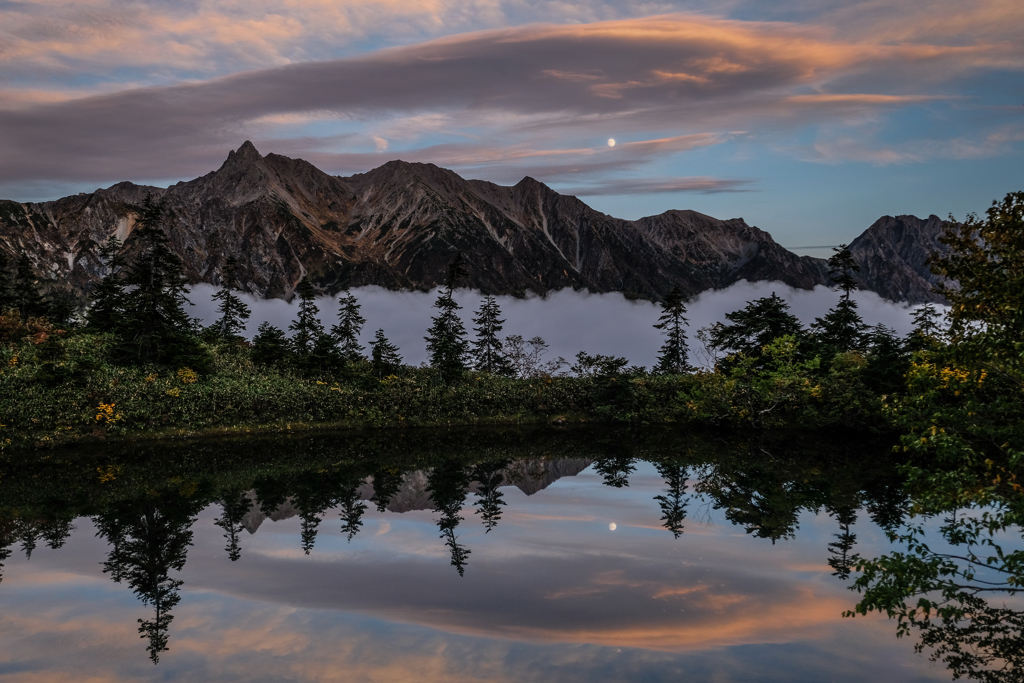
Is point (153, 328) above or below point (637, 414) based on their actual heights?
above

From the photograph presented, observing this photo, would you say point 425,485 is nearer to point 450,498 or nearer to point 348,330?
point 450,498

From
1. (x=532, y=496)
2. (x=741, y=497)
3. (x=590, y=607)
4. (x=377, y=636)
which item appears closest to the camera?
(x=377, y=636)

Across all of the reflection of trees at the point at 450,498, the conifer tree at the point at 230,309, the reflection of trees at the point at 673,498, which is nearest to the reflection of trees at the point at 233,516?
the reflection of trees at the point at 450,498

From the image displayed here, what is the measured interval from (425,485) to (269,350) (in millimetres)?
41814

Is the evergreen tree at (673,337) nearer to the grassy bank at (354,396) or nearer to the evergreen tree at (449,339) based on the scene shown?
the grassy bank at (354,396)

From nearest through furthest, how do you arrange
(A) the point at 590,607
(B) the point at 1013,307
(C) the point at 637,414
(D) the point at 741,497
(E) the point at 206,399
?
(B) the point at 1013,307
(A) the point at 590,607
(D) the point at 741,497
(E) the point at 206,399
(C) the point at 637,414

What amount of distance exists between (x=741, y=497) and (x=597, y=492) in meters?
8.58

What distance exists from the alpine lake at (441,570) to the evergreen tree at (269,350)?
2689 cm

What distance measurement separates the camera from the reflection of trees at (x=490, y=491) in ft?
123

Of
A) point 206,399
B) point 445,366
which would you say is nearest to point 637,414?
point 445,366

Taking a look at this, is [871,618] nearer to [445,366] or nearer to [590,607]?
→ [590,607]

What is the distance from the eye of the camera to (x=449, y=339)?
8325 cm

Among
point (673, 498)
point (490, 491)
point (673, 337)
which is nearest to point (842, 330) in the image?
point (673, 337)

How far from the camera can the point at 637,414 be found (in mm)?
79312
